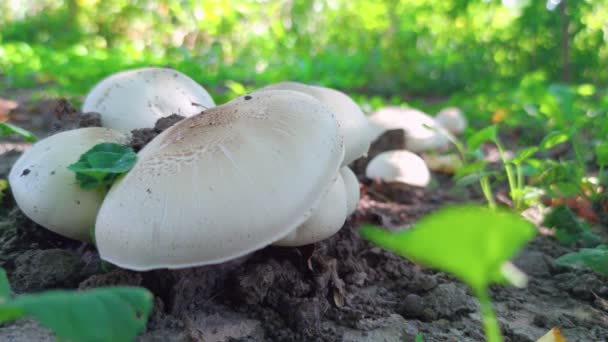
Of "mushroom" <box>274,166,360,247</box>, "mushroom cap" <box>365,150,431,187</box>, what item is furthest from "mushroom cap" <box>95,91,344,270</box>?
"mushroom cap" <box>365,150,431,187</box>

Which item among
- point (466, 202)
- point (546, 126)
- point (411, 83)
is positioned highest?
point (466, 202)

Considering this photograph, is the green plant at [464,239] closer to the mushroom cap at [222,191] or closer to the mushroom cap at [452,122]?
the mushroom cap at [222,191]

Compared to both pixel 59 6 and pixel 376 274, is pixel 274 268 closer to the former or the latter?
pixel 376 274

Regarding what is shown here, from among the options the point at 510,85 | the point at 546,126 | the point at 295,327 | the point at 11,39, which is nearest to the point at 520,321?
the point at 295,327

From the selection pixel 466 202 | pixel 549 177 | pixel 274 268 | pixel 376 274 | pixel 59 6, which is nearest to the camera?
pixel 274 268

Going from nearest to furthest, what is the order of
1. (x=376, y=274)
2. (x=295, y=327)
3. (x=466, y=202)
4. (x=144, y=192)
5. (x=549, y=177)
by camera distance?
(x=144, y=192)
(x=295, y=327)
(x=376, y=274)
(x=549, y=177)
(x=466, y=202)
